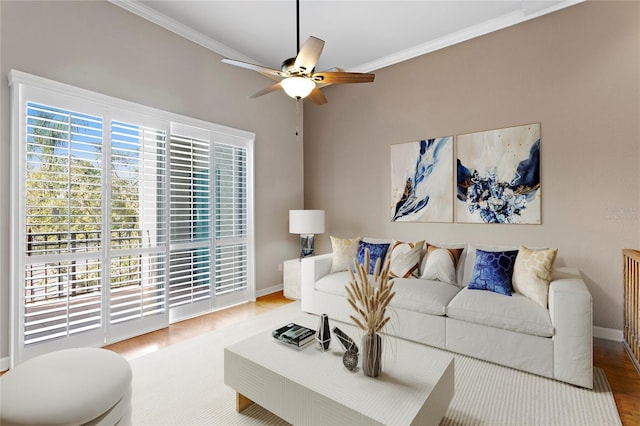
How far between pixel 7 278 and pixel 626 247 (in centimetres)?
519

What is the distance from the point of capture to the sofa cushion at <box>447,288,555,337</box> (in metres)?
2.29

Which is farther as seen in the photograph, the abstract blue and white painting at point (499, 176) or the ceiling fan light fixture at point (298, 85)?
the abstract blue and white painting at point (499, 176)

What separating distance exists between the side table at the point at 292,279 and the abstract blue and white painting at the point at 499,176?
214cm

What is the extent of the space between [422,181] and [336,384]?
2963 mm

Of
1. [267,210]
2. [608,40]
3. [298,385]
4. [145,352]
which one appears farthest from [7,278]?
[608,40]

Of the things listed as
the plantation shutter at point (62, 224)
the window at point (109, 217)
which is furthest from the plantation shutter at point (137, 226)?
the plantation shutter at point (62, 224)

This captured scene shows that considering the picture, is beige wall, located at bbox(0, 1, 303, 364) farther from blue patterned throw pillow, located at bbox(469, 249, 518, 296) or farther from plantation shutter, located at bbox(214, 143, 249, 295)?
blue patterned throw pillow, located at bbox(469, 249, 518, 296)

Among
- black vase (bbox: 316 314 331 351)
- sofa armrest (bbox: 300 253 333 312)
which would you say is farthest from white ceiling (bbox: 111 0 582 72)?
black vase (bbox: 316 314 331 351)

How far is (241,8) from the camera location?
3213 millimetres

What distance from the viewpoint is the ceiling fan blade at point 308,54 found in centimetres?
210

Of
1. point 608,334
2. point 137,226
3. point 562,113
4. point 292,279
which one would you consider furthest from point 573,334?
point 137,226

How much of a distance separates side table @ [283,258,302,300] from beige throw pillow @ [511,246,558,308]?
254cm

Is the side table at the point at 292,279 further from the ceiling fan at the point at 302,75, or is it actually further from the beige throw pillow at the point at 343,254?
the ceiling fan at the point at 302,75

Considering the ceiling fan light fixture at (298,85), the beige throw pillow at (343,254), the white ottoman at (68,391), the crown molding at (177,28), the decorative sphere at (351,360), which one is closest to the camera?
the white ottoman at (68,391)
